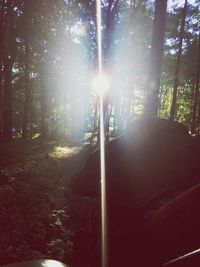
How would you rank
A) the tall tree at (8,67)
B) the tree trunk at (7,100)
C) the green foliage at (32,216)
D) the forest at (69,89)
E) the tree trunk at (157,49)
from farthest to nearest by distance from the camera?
1. the tree trunk at (7,100)
2. the tall tree at (8,67)
3. the tree trunk at (157,49)
4. the forest at (69,89)
5. the green foliage at (32,216)

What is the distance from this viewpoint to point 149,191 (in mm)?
8828

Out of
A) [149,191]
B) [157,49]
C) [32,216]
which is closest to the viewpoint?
[149,191]

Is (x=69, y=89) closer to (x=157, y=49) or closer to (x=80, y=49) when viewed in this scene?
(x=80, y=49)

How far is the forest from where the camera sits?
327 inches

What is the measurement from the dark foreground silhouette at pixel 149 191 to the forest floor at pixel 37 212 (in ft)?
2.87

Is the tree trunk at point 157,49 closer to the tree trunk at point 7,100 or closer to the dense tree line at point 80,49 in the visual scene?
the dense tree line at point 80,49

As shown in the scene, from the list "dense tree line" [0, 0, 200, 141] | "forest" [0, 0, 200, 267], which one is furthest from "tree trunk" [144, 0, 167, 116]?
"dense tree line" [0, 0, 200, 141]

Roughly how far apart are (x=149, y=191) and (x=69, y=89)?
2955 cm

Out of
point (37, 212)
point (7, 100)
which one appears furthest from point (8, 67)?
point (37, 212)

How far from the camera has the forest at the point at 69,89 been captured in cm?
831

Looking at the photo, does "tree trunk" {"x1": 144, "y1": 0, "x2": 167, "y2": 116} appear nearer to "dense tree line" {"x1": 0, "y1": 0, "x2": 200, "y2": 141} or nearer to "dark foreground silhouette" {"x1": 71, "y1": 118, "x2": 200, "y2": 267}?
"dark foreground silhouette" {"x1": 71, "y1": 118, "x2": 200, "y2": 267}

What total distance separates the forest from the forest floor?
0.02m

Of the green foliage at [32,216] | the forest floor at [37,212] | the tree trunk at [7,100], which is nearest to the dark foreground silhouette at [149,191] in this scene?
the forest floor at [37,212]

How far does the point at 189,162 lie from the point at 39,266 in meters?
5.45
